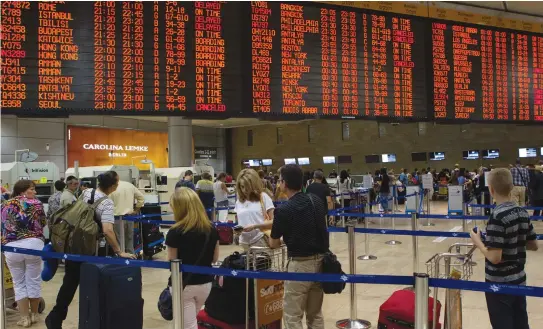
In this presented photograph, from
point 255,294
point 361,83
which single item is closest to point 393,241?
point 361,83

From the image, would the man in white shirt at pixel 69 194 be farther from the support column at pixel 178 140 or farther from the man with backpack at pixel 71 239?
the support column at pixel 178 140

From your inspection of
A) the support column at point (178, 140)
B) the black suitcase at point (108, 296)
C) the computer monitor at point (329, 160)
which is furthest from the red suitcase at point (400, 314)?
the computer monitor at point (329, 160)

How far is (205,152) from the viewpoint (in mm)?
29734

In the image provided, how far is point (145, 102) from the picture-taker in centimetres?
806

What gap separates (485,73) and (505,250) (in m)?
9.19

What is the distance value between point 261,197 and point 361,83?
5.90 meters

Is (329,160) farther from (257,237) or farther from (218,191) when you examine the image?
(257,237)

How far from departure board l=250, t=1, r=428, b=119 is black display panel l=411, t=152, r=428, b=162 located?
1499 centimetres

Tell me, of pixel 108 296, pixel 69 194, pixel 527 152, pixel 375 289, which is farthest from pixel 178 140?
pixel 527 152

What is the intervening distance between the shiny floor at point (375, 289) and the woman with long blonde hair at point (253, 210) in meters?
1.17

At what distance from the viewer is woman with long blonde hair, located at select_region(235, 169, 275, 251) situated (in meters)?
4.73

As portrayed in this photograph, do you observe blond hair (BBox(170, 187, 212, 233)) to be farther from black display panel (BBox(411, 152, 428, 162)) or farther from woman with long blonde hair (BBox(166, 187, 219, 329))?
black display panel (BBox(411, 152, 428, 162))

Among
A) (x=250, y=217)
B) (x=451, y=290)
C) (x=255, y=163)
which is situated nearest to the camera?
(x=451, y=290)

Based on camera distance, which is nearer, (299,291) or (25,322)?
(299,291)
